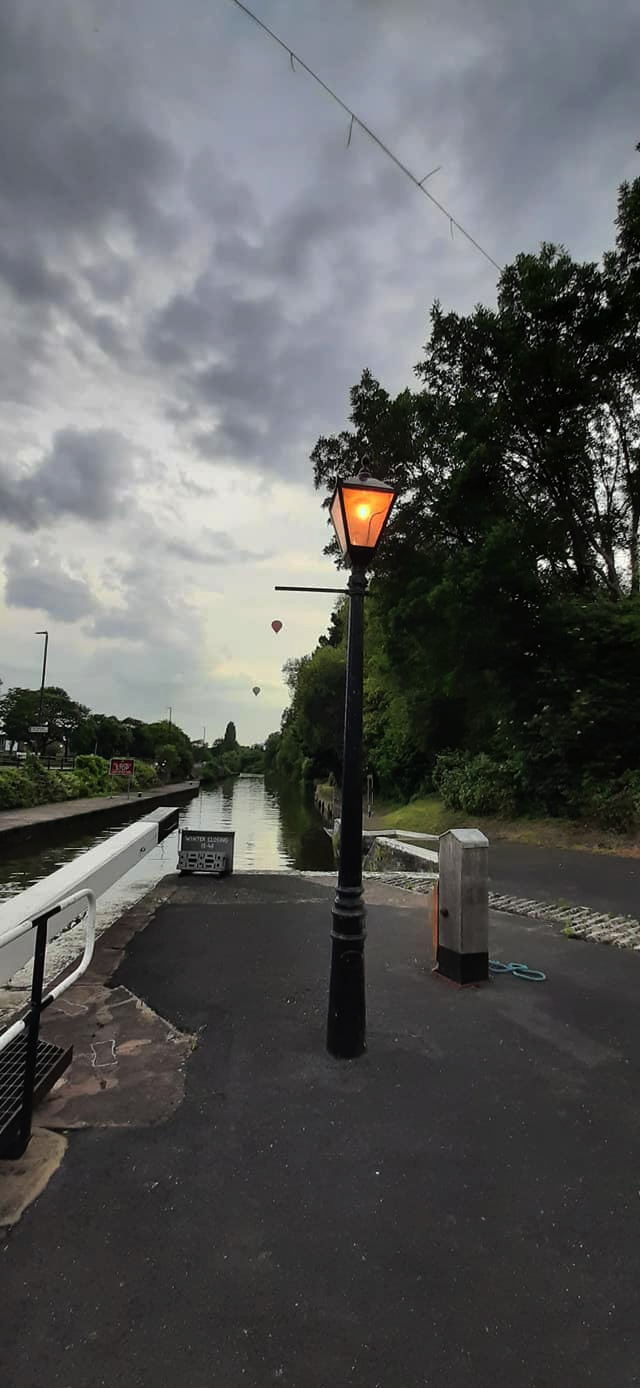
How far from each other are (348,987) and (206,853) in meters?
6.18

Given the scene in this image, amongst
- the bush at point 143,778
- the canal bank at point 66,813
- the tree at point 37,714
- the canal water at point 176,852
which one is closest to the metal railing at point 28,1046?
the canal water at point 176,852

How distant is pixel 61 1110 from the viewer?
10.6ft

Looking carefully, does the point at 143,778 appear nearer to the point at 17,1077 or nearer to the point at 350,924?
the point at 350,924

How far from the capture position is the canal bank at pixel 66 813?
76.8ft

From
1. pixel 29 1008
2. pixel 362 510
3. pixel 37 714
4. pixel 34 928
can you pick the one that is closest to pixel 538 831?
pixel 362 510

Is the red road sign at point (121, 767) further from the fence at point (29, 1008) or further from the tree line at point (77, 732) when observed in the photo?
the fence at point (29, 1008)

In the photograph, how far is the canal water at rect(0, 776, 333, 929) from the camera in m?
12.8

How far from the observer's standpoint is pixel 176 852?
21.5 m

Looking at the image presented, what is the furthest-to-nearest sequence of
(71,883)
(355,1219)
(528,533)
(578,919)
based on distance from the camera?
1. (528,533)
2. (578,919)
3. (71,883)
4. (355,1219)

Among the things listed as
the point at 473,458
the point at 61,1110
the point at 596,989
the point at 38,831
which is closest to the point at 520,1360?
the point at 61,1110

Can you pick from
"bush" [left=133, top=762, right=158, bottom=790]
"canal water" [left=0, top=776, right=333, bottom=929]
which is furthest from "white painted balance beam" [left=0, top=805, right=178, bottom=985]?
"bush" [left=133, top=762, right=158, bottom=790]

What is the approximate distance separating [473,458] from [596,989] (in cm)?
1579

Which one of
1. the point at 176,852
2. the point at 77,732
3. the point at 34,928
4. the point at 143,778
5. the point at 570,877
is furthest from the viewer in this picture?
the point at 77,732

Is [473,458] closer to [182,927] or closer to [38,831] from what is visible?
[182,927]
